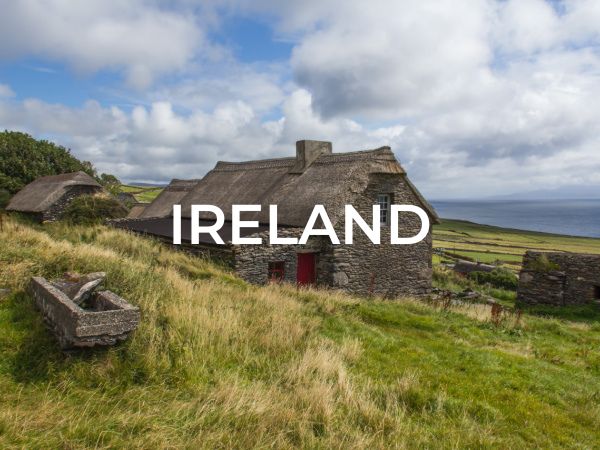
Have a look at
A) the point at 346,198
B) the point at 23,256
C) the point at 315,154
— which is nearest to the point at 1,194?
the point at 315,154

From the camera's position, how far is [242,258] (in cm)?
1645

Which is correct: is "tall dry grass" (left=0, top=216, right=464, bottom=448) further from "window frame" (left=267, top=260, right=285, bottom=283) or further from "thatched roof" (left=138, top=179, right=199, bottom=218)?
"thatched roof" (left=138, top=179, right=199, bottom=218)

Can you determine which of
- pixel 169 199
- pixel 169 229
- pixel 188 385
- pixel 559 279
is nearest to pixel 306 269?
pixel 169 229

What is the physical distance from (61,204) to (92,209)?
11.5ft

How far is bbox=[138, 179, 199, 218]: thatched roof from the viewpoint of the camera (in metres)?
30.2

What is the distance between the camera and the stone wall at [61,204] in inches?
1200

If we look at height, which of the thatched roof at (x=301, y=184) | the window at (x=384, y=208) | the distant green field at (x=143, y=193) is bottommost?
the window at (x=384, y=208)

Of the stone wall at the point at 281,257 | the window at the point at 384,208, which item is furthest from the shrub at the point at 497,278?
the stone wall at the point at 281,257

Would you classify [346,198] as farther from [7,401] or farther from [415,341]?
[7,401]

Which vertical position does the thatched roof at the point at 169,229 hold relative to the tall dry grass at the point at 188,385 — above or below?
above

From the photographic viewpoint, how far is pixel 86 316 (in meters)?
5.31

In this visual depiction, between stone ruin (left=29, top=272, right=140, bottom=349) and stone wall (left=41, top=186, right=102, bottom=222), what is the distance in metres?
26.6

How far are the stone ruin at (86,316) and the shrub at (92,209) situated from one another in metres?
22.4

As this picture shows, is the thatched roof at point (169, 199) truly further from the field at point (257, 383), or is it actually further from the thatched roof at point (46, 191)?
the field at point (257, 383)
